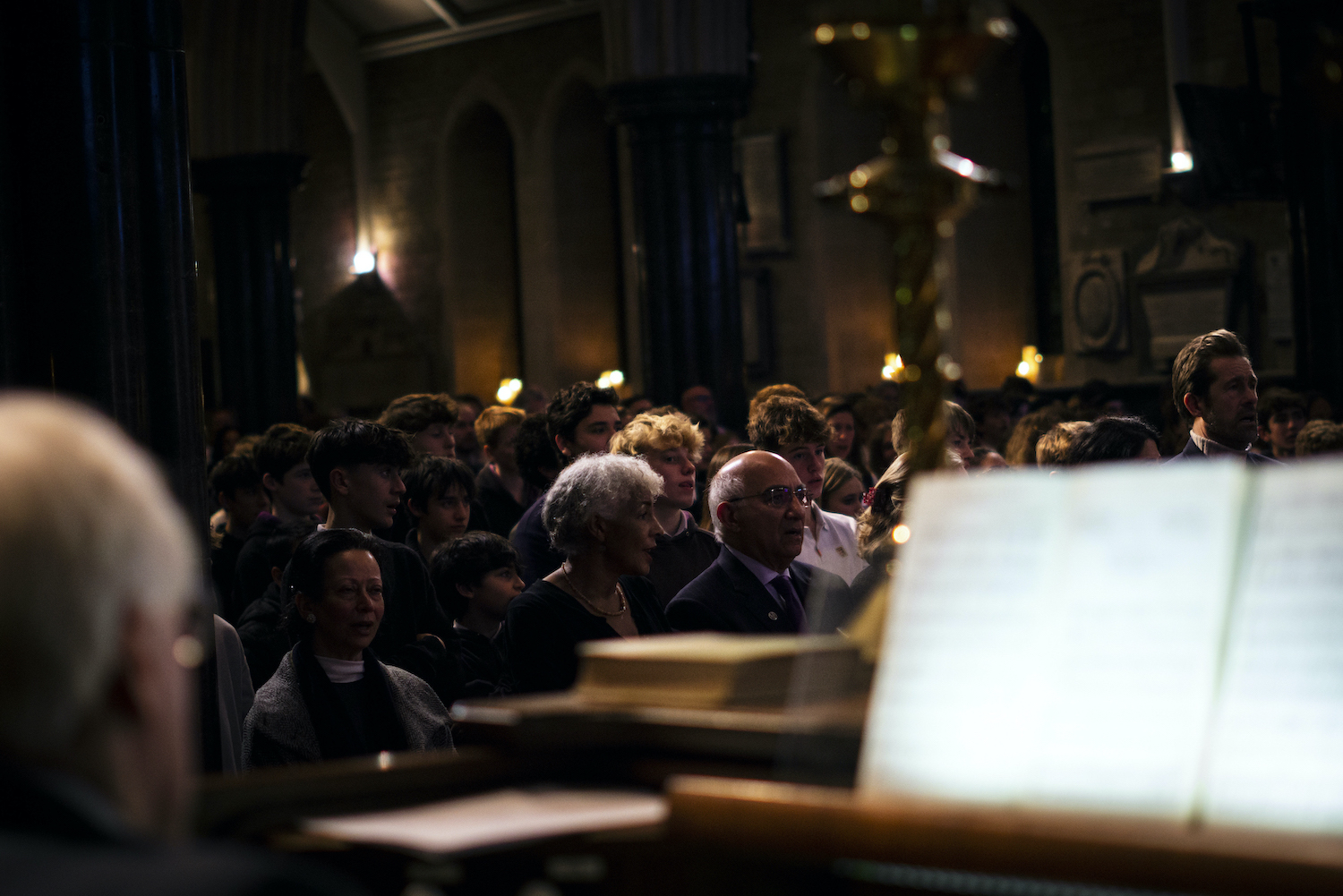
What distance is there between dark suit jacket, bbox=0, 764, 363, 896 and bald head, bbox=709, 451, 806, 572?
3.13m

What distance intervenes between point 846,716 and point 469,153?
57.8 ft

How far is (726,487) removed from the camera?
4.05 m

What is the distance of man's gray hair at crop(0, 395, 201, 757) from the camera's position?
35.8 inches

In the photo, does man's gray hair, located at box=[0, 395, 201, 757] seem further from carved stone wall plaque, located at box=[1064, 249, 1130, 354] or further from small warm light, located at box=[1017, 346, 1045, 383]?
→ small warm light, located at box=[1017, 346, 1045, 383]

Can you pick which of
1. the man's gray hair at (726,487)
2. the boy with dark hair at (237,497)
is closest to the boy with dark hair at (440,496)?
the boy with dark hair at (237,497)

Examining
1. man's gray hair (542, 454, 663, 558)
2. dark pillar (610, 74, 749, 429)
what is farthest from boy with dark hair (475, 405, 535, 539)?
man's gray hair (542, 454, 663, 558)

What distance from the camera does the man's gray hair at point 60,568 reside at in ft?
2.99

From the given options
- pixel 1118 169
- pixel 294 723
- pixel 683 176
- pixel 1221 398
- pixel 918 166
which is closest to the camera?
pixel 918 166

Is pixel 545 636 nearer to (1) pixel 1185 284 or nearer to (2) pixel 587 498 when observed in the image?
(2) pixel 587 498

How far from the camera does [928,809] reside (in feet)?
4.03

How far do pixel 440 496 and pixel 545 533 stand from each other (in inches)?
25.5

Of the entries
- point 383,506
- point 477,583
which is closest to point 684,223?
point 383,506

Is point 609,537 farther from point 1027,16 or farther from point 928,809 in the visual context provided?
point 1027,16

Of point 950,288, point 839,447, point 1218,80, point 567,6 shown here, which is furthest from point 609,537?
point 567,6
